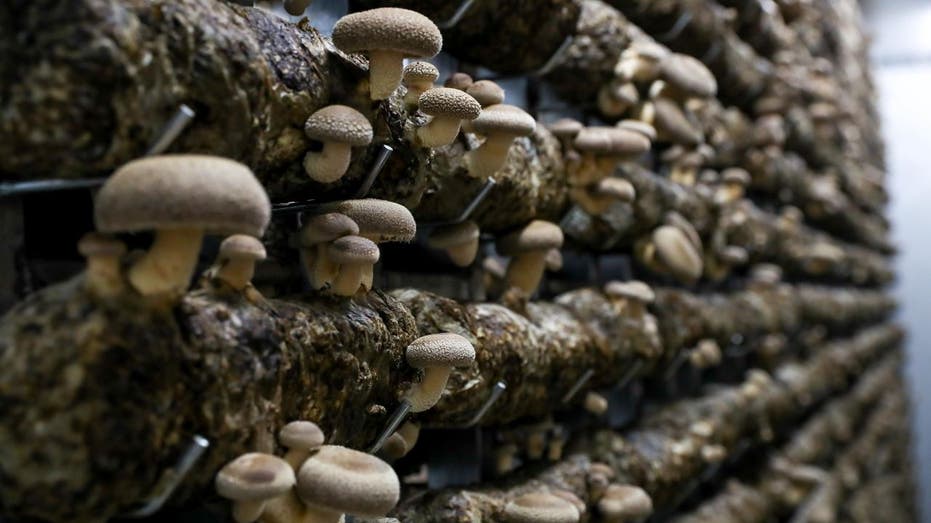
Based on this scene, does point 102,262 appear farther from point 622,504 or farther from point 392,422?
point 622,504

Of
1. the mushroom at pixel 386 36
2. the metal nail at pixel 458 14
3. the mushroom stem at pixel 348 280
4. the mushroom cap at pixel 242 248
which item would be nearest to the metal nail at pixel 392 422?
the mushroom stem at pixel 348 280

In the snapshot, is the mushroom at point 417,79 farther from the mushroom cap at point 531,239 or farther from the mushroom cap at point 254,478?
the mushroom cap at point 254,478

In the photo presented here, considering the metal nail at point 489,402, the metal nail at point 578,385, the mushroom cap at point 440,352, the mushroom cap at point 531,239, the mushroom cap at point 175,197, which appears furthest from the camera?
the metal nail at point 578,385

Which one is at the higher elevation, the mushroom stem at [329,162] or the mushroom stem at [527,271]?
the mushroom stem at [329,162]

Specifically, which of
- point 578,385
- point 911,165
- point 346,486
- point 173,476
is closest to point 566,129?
point 578,385

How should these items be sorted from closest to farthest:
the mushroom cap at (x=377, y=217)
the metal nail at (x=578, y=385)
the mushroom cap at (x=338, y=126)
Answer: the mushroom cap at (x=338, y=126)
the mushroom cap at (x=377, y=217)
the metal nail at (x=578, y=385)

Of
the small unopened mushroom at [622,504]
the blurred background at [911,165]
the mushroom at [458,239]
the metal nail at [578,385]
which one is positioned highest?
the mushroom at [458,239]
